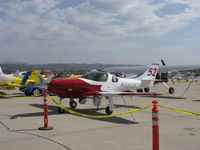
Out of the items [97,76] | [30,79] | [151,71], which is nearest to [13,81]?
[30,79]

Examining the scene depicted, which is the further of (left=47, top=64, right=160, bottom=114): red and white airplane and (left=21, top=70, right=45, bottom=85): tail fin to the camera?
(left=21, top=70, right=45, bottom=85): tail fin

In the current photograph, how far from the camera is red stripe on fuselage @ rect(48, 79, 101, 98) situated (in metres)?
9.72

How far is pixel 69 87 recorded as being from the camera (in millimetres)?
9789

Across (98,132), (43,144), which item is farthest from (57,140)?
(98,132)

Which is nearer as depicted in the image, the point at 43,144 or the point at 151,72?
the point at 43,144

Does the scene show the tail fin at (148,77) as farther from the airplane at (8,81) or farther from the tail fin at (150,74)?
the airplane at (8,81)

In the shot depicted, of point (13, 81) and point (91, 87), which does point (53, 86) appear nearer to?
point (91, 87)

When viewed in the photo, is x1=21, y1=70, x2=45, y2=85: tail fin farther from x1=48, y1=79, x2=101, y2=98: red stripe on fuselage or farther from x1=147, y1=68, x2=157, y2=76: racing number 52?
x1=48, y1=79, x2=101, y2=98: red stripe on fuselage

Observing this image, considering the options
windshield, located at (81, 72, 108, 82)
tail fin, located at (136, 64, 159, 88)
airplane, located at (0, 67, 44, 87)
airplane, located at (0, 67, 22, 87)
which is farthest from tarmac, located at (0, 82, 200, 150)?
airplane, located at (0, 67, 22, 87)

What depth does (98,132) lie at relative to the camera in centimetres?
677

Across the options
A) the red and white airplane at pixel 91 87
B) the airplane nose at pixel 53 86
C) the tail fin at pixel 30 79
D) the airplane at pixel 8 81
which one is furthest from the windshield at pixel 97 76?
the airplane at pixel 8 81

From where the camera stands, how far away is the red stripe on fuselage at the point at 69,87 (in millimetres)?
9719

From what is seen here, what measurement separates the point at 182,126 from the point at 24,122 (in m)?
5.04

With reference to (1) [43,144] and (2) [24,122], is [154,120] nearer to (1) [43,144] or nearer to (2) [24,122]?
(1) [43,144]
